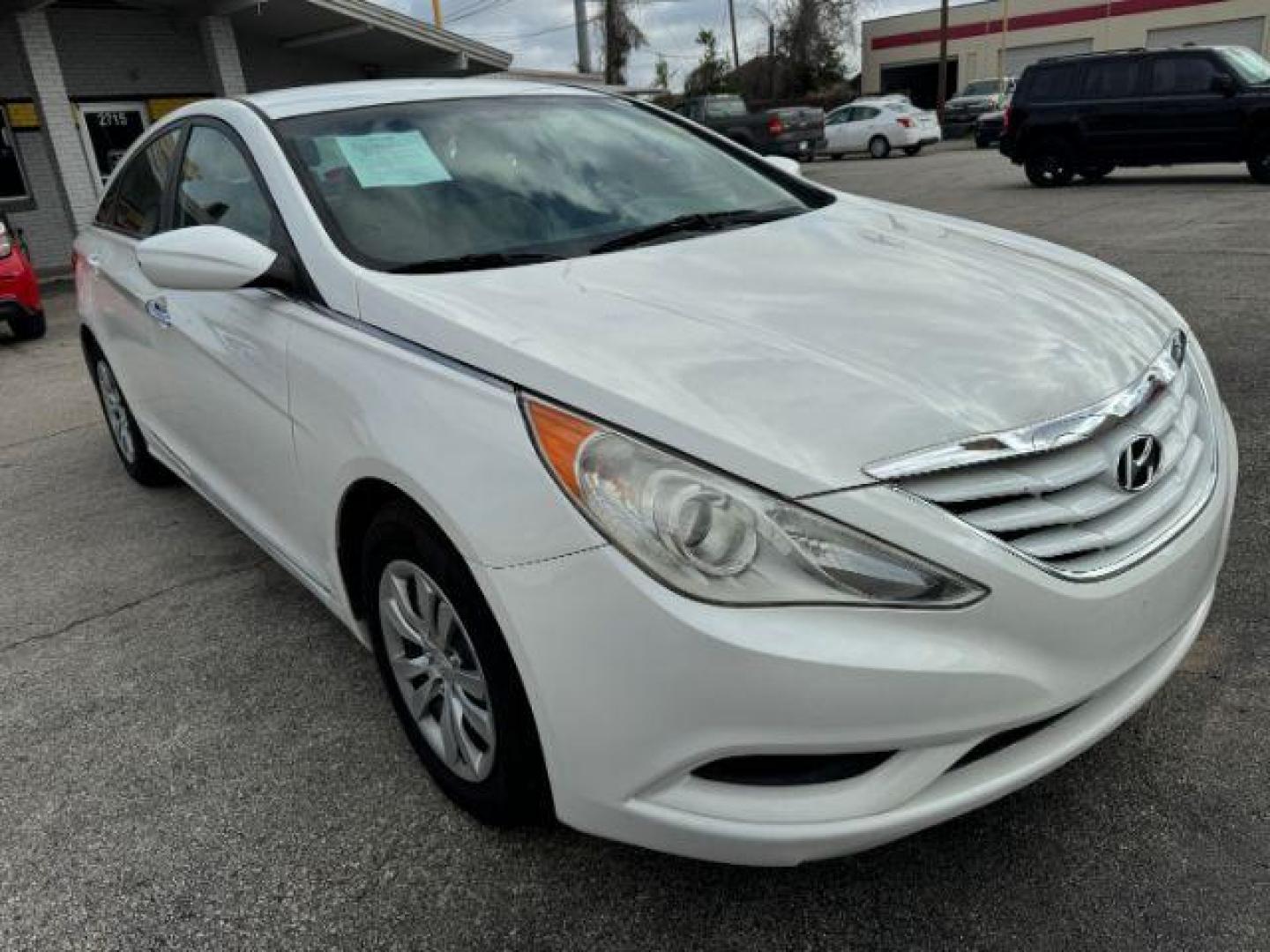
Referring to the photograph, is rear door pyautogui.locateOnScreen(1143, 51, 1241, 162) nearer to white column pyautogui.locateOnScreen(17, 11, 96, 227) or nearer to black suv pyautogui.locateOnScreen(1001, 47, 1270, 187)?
black suv pyautogui.locateOnScreen(1001, 47, 1270, 187)

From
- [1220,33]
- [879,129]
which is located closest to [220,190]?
[879,129]

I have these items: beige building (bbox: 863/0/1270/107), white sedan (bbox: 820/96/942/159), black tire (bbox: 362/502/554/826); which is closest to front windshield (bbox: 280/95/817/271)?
black tire (bbox: 362/502/554/826)

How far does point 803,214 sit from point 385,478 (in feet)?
5.17

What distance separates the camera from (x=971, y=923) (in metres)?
1.83

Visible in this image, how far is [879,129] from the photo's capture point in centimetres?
2527

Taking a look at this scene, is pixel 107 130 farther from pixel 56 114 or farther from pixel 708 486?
pixel 708 486

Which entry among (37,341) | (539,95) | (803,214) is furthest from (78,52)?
(803,214)

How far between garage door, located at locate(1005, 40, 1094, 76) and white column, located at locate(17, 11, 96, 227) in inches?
1408

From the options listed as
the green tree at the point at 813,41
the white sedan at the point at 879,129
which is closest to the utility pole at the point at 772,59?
the green tree at the point at 813,41

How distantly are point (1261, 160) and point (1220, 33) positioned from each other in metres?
28.5

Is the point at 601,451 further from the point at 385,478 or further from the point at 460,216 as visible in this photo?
the point at 460,216

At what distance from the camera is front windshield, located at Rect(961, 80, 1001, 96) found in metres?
32.7

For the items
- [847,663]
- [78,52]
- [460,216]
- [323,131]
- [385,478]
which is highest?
[78,52]

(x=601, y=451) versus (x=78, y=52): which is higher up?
(x=78, y=52)
